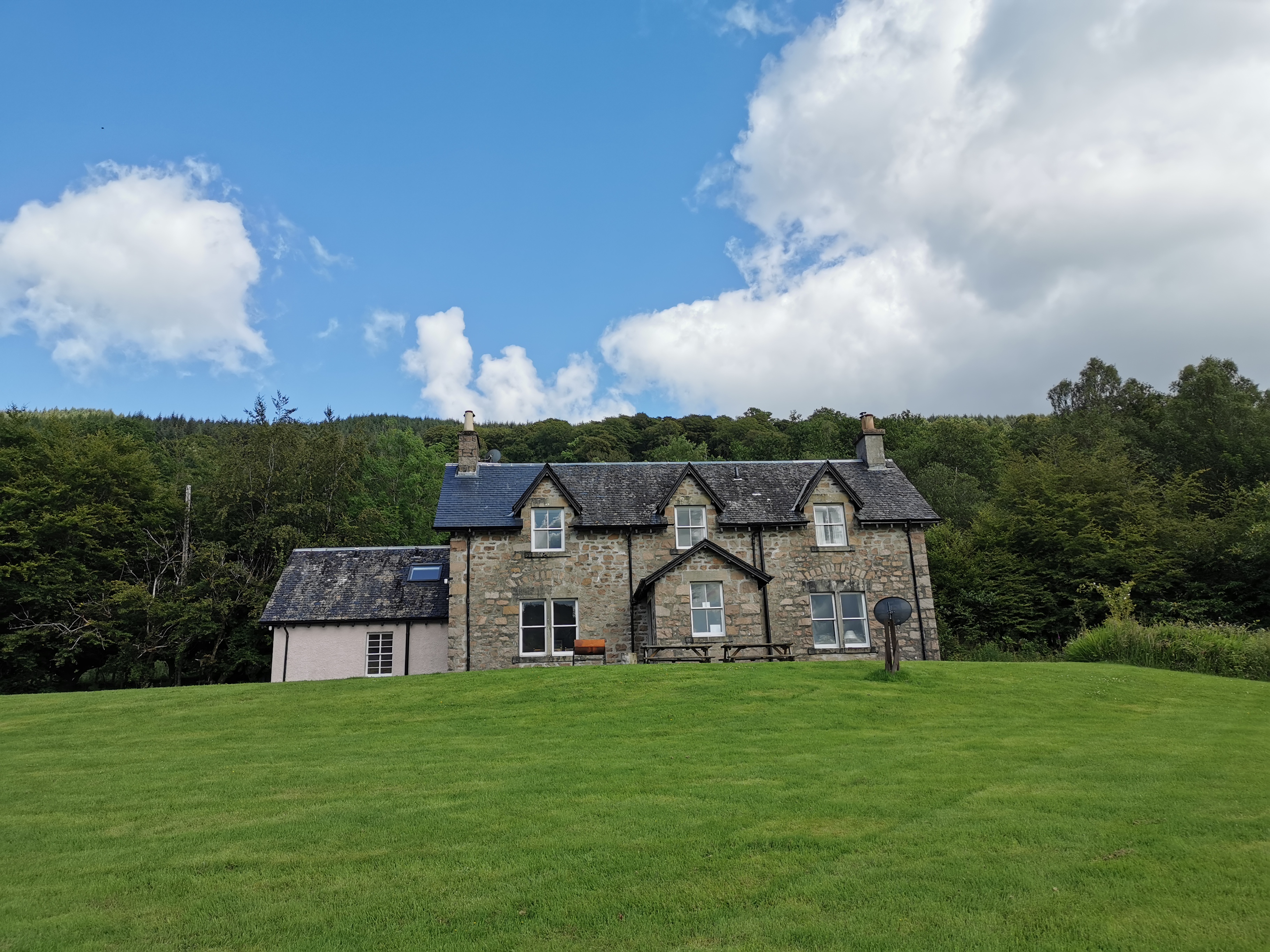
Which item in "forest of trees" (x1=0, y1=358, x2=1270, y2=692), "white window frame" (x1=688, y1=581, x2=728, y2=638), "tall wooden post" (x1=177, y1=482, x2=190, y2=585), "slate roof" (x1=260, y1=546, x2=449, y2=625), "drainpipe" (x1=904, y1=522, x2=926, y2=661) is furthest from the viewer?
"tall wooden post" (x1=177, y1=482, x2=190, y2=585)

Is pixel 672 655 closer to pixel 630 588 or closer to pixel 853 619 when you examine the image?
pixel 630 588

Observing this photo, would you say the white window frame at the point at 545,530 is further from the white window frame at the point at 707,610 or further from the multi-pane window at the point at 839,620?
the multi-pane window at the point at 839,620

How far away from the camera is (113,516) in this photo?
41031 millimetres

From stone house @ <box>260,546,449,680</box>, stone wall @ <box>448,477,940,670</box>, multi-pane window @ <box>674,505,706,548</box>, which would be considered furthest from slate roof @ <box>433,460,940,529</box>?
stone house @ <box>260,546,449,680</box>

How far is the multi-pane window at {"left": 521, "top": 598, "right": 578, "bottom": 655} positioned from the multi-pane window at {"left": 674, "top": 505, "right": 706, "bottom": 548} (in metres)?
4.65

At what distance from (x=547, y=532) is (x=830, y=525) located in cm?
1096

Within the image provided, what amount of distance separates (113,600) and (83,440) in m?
11.0

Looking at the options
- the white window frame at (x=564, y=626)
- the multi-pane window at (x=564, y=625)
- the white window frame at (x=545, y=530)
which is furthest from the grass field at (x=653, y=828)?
the white window frame at (x=545, y=530)

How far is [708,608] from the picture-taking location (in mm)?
27766

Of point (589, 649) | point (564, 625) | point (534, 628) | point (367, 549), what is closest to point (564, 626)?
point (564, 625)

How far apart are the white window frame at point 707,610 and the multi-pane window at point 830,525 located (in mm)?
5094

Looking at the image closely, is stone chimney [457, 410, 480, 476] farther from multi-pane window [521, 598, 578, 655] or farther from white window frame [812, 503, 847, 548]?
white window frame [812, 503, 847, 548]

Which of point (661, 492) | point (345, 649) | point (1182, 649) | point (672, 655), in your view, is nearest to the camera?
point (1182, 649)

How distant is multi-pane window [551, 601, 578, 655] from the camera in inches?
1132
